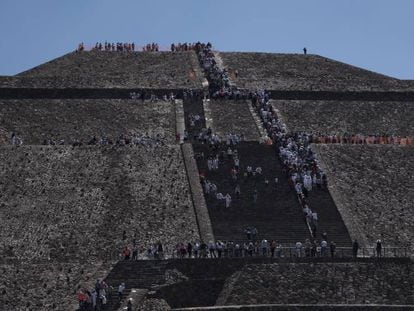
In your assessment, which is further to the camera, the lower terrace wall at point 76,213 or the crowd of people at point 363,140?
the crowd of people at point 363,140

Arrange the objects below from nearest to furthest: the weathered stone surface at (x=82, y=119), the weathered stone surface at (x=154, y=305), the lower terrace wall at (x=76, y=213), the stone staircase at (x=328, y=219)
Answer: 1. the weathered stone surface at (x=154, y=305)
2. the lower terrace wall at (x=76, y=213)
3. the stone staircase at (x=328, y=219)
4. the weathered stone surface at (x=82, y=119)

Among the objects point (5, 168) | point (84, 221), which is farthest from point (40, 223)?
point (5, 168)

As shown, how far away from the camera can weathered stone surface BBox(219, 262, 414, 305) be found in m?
44.9

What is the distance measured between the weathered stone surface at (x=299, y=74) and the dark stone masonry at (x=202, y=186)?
0.16m

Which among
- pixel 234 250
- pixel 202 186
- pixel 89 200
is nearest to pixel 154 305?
pixel 234 250

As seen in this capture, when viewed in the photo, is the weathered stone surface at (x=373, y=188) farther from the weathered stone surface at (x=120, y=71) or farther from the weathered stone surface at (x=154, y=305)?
the weathered stone surface at (x=120, y=71)

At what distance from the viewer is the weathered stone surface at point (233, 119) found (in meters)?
67.5

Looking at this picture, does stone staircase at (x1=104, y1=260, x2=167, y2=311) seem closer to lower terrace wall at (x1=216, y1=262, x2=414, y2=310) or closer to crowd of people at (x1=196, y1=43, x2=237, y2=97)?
lower terrace wall at (x1=216, y1=262, x2=414, y2=310)

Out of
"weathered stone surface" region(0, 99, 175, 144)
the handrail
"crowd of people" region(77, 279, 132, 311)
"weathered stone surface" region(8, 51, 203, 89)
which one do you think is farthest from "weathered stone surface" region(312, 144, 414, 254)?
"weathered stone surface" region(8, 51, 203, 89)

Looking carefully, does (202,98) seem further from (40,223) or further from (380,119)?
(40,223)

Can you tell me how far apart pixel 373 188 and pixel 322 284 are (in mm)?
14231

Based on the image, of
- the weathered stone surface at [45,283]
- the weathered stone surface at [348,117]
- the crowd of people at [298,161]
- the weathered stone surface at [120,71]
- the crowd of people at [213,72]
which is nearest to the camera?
the weathered stone surface at [45,283]

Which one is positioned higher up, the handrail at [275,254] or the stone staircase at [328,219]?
the stone staircase at [328,219]

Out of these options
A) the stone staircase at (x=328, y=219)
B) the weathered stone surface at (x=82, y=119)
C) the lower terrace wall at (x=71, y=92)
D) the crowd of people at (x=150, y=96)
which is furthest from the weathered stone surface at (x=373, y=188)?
the lower terrace wall at (x=71, y=92)
